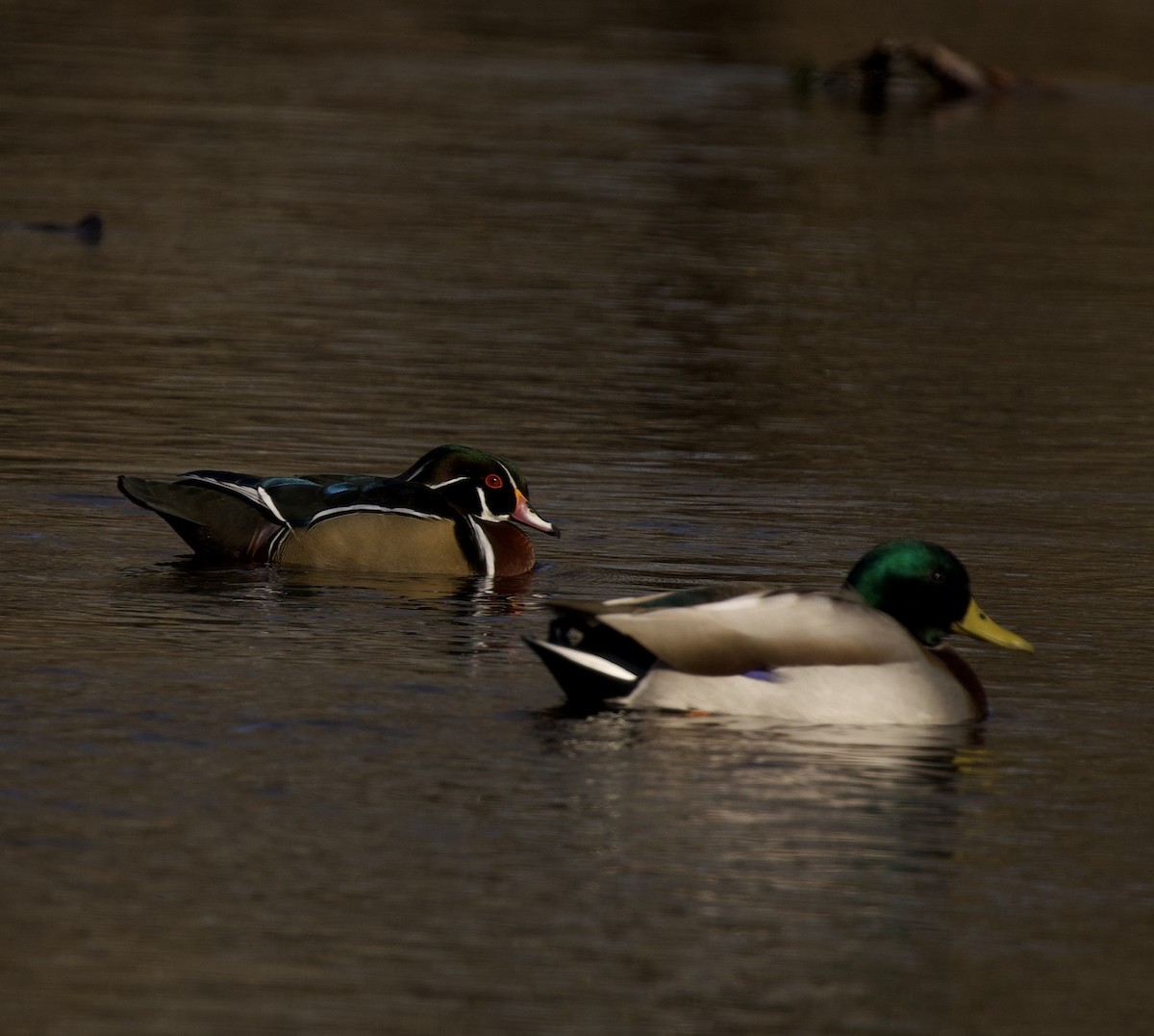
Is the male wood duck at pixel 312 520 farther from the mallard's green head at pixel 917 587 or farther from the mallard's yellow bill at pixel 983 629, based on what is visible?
the mallard's yellow bill at pixel 983 629

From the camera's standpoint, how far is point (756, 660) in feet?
32.3

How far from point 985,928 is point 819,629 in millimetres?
2194

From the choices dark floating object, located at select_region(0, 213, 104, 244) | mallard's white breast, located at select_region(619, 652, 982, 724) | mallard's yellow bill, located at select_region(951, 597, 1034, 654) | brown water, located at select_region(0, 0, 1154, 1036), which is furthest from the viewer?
dark floating object, located at select_region(0, 213, 104, 244)

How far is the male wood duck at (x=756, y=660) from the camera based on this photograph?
384 inches

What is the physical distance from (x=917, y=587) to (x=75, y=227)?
16.7m

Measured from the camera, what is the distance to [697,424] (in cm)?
1761

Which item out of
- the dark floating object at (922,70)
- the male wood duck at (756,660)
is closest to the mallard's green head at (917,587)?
→ the male wood duck at (756,660)

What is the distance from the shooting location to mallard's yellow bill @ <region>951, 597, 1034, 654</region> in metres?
10.6

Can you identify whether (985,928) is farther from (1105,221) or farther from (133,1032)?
(1105,221)

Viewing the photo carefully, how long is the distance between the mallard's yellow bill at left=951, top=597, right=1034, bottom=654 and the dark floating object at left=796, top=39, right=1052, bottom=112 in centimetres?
3262

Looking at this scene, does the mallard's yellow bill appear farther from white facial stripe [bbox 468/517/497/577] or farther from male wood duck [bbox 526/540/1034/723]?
white facial stripe [bbox 468/517/497/577]

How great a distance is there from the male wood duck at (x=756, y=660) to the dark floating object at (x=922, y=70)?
33.3 metres

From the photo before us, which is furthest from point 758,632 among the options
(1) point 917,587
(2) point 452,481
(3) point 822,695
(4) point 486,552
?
(2) point 452,481

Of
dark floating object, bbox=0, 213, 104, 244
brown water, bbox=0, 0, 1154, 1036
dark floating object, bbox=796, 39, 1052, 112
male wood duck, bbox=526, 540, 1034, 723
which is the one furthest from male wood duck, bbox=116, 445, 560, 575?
dark floating object, bbox=796, 39, 1052, 112
